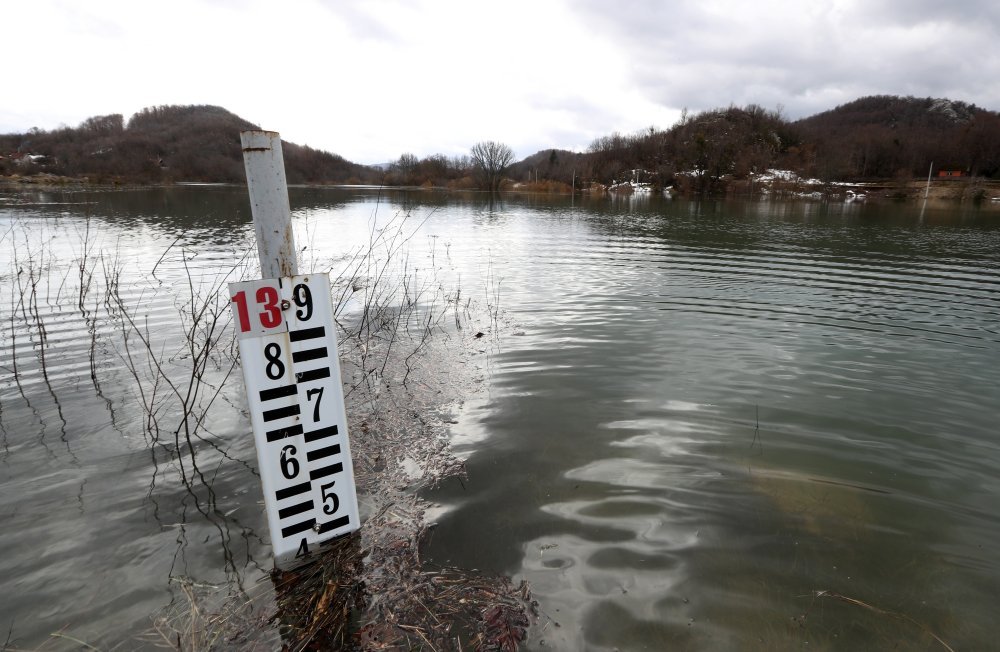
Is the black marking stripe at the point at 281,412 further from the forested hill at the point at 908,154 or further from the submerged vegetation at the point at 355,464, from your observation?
the forested hill at the point at 908,154

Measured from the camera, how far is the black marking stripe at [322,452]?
9.87 ft

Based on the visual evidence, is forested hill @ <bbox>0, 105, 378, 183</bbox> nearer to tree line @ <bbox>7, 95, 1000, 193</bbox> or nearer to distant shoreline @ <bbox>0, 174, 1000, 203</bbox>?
tree line @ <bbox>7, 95, 1000, 193</bbox>

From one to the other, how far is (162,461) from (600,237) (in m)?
25.6

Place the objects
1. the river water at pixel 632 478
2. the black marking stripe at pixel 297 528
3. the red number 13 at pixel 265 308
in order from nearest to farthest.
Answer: the red number 13 at pixel 265 308
the black marking stripe at pixel 297 528
the river water at pixel 632 478

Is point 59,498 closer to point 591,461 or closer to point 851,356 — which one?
point 591,461

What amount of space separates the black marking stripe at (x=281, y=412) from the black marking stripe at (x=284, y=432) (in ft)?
0.25

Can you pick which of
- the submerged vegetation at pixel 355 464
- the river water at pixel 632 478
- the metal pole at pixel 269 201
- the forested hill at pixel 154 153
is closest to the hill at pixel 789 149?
the forested hill at pixel 154 153

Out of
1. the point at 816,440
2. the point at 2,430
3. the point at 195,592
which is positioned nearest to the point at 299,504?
the point at 195,592

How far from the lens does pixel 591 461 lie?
17.1 ft

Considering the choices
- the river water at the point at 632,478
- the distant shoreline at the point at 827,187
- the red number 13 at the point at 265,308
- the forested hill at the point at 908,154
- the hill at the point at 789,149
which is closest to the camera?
the red number 13 at the point at 265,308

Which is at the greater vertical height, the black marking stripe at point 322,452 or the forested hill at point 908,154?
the forested hill at point 908,154

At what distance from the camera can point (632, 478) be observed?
16.1ft

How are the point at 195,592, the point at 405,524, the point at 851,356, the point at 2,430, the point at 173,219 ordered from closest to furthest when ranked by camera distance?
1. the point at 195,592
2. the point at 405,524
3. the point at 2,430
4. the point at 851,356
5. the point at 173,219

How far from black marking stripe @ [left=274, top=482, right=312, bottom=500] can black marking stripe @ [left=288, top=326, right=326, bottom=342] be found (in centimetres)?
98
